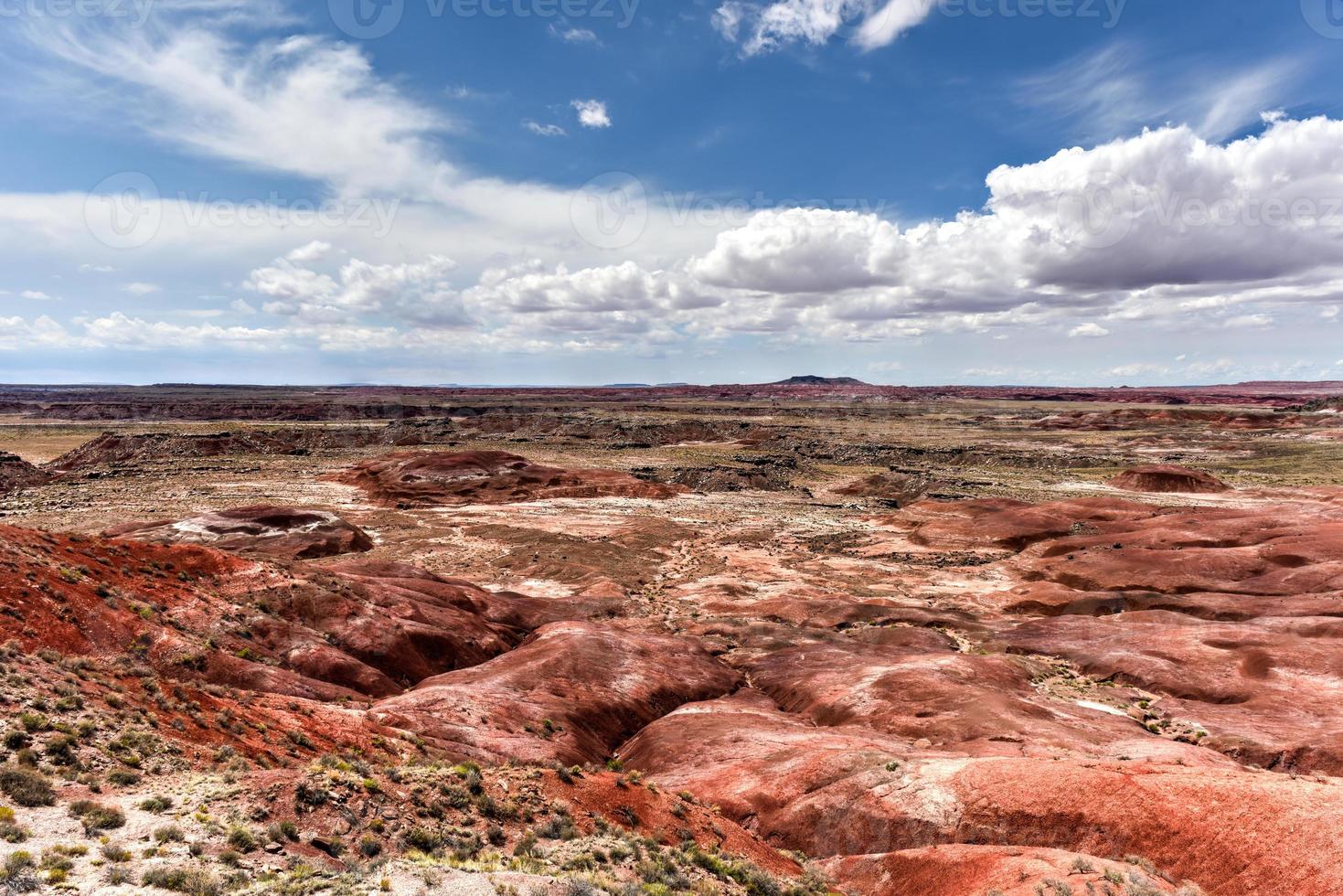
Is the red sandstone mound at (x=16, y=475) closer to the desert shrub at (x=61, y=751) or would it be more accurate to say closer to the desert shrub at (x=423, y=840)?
the desert shrub at (x=61, y=751)

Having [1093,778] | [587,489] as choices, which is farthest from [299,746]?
[587,489]

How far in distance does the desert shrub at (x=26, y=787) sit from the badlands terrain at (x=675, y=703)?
2.1 inches

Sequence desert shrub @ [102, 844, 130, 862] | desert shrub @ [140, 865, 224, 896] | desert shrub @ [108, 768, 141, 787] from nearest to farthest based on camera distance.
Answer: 1. desert shrub @ [140, 865, 224, 896]
2. desert shrub @ [102, 844, 130, 862]
3. desert shrub @ [108, 768, 141, 787]

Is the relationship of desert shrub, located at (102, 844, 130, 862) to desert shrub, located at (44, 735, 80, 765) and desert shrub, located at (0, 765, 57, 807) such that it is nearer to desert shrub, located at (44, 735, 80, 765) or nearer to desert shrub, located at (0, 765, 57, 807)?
desert shrub, located at (0, 765, 57, 807)

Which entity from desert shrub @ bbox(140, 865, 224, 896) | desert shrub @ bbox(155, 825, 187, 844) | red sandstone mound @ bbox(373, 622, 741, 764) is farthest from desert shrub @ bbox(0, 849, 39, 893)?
red sandstone mound @ bbox(373, 622, 741, 764)

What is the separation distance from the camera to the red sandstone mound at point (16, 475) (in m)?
76.0

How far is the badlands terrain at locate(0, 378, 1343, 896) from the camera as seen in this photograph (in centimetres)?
1235

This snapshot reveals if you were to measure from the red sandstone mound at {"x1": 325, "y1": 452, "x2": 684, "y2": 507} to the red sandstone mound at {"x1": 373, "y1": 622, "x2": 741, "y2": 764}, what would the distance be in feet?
163

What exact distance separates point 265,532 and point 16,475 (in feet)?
172

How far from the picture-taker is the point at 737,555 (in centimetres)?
5738

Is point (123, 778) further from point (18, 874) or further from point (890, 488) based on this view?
point (890, 488)

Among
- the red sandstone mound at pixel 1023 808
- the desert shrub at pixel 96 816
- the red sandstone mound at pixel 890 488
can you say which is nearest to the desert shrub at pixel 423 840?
the desert shrub at pixel 96 816

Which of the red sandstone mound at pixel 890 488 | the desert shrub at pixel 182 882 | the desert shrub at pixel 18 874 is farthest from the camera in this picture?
the red sandstone mound at pixel 890 488

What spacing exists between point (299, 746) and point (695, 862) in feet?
32.1
